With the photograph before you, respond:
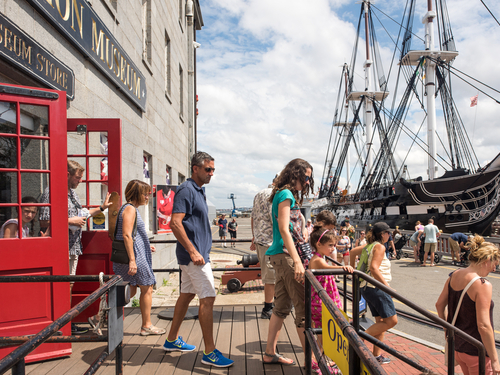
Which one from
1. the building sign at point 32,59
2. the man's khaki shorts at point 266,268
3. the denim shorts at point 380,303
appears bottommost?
the denim shorts at point 380,303

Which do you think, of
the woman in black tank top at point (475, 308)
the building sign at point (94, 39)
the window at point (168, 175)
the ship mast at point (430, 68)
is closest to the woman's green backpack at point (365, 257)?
the woman in black tank top at point (475, 308)

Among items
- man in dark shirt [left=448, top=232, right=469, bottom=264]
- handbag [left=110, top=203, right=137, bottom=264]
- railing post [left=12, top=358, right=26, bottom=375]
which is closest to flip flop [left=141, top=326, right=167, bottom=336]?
handbag [left=110, top=203, right=137, bottom=264]

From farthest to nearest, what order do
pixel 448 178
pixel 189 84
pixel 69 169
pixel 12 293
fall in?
pixel 448 178
pixel 189 84
pixel 69 169
pixel 12 293

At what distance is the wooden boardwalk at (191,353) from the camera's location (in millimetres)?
3078

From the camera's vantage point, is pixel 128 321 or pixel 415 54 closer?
pixel 128 321

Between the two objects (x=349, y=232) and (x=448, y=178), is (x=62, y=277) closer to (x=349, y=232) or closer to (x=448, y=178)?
(x=349, y=232)

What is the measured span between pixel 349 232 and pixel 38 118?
13981mm

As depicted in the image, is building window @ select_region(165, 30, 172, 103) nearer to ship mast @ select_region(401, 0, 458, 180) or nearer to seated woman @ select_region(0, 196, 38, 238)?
seated woman @ select_region(0, 196, 38, 238)

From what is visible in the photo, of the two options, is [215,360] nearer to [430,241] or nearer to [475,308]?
[475,308]

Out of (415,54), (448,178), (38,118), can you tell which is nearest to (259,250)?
(38,118)

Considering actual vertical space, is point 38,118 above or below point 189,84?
below

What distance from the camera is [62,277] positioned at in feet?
7.35

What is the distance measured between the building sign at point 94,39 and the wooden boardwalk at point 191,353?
3.44 m

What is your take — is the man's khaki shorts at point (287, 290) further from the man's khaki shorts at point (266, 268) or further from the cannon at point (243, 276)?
the cannon at point (243, 276)
